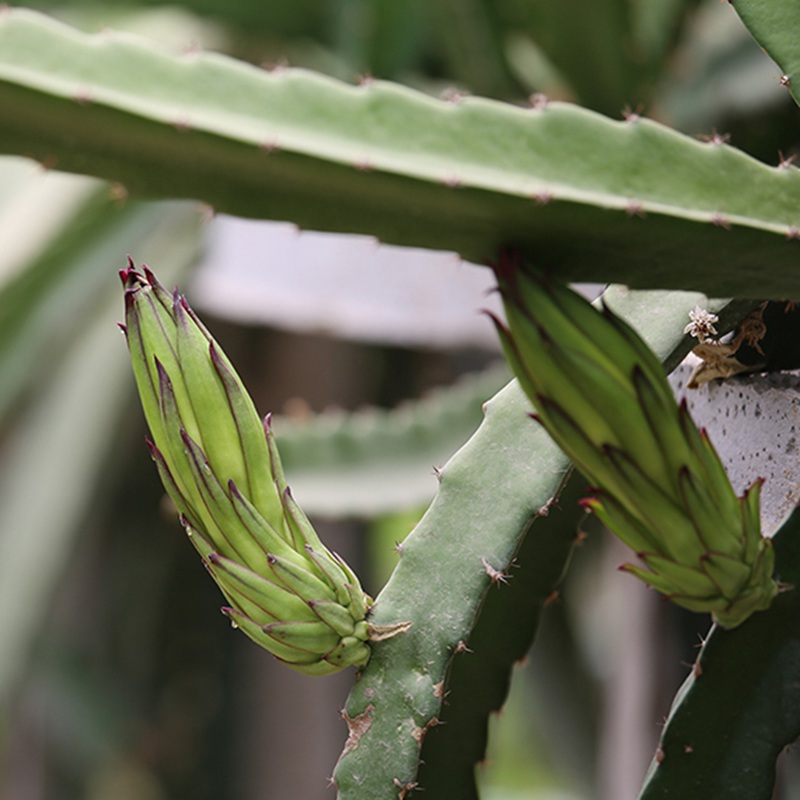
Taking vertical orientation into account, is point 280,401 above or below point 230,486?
above

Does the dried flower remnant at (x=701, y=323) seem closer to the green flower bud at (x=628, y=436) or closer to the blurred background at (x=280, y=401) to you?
the green flower bud at (x=628, y=436)

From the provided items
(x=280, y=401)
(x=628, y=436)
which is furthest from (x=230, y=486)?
(x=280, y=401)

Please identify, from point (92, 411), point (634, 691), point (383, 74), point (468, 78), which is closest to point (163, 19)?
point (383, 74)

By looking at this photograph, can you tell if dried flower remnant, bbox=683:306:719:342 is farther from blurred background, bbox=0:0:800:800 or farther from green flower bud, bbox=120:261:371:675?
blurred background, bbox=0:0:800:800

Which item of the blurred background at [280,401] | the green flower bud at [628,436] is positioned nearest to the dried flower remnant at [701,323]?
the green flower bud at [628,436]

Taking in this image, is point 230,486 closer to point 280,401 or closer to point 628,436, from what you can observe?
point 628,436

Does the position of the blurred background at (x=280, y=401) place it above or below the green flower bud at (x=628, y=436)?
above
